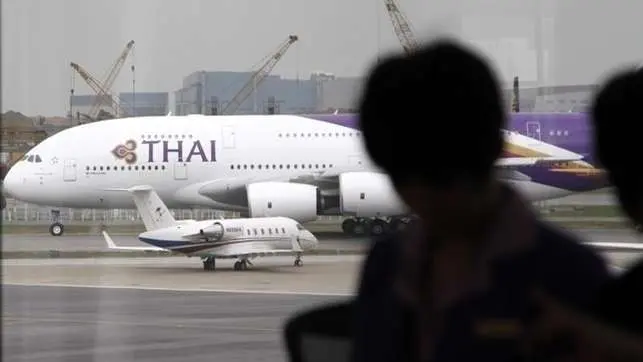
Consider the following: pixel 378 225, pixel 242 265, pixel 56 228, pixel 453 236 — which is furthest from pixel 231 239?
pixel 453 236

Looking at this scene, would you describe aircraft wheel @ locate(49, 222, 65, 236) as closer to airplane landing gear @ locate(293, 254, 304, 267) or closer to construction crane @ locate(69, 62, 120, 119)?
airplane landing gear @ locate(293, 254, 304, 267)

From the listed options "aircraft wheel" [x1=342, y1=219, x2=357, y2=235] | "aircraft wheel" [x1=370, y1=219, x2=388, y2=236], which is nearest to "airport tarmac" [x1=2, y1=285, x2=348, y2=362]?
"aircraft wheel" [x1=370, y1=219, x2=388, y2=236]

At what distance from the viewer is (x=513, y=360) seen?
120 cm

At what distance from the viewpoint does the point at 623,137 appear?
54.4 inches

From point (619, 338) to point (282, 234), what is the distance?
58.9ft

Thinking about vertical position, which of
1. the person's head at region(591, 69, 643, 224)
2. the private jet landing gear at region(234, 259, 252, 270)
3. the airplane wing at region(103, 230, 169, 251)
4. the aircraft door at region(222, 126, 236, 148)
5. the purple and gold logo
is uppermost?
the aircraft door at region(222, 126, 236, 148)

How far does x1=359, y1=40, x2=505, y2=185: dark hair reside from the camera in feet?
4.14

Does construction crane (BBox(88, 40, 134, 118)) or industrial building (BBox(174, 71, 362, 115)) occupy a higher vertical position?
construction crane (BBox(88, 40, 134, 118))

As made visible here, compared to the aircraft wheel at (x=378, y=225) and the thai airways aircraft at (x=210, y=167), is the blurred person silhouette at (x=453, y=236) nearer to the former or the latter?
the aircraft wheel at (x=378, y=225)

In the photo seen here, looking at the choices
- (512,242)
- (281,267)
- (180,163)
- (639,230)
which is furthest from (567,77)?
(180,163)

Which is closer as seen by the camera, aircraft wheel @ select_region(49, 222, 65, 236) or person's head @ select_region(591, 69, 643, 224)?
person's head @ select_region(591, 69, 643, 224)

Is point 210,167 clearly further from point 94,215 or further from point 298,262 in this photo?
point 298,262

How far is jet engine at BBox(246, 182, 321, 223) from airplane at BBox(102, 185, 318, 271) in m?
2.44

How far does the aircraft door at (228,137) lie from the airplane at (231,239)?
135 inches
